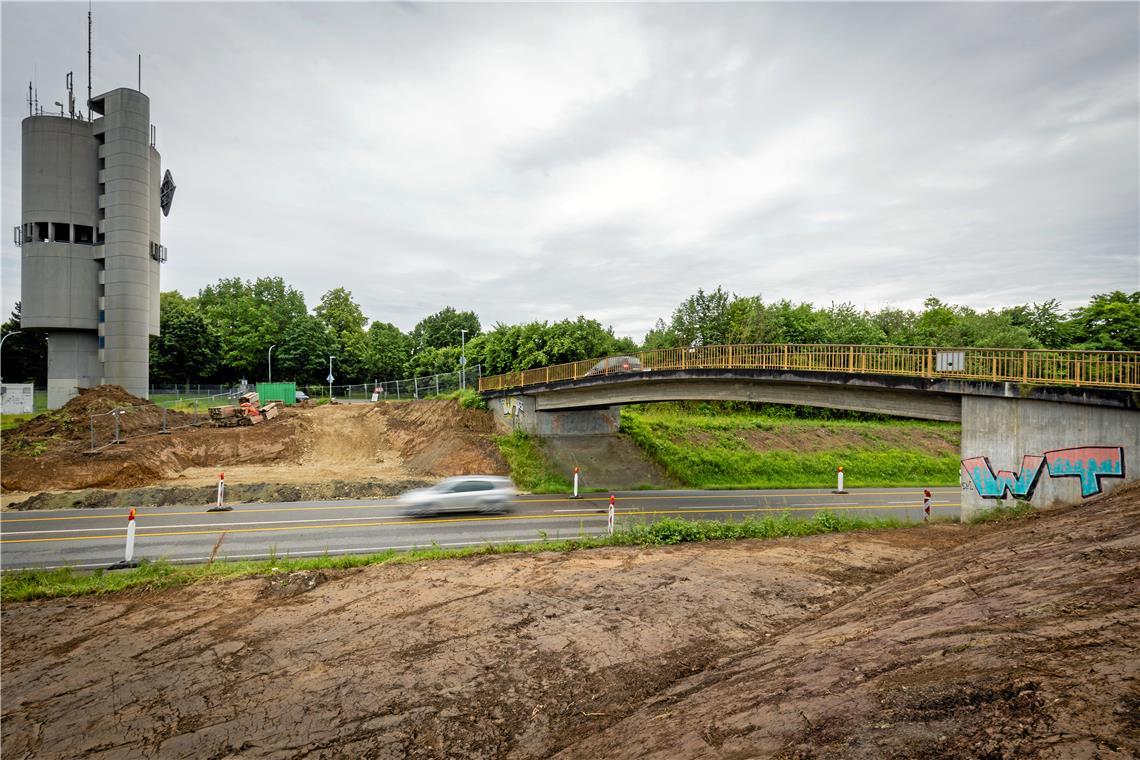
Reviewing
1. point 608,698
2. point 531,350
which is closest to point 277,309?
point 531,350

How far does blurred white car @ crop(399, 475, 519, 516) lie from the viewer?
19531mm

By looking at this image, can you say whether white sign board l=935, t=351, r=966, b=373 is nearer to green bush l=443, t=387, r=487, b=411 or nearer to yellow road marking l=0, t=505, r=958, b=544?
yellow road marking l=0, t=505, r=958, b=544

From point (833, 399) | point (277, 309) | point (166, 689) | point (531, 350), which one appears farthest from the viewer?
point (277, 309)

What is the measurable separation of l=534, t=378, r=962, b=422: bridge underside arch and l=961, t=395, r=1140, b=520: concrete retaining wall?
117 centimetres

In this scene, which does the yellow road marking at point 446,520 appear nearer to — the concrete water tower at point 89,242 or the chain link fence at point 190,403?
the chain link fence at point 190,403

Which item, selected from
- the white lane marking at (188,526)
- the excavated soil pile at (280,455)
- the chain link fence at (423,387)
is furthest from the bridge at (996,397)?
the chain link fence at (423,387)

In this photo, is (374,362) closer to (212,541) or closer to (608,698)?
(212,541)

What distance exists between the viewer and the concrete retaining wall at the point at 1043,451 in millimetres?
13547

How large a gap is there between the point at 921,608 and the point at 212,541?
57.2ft

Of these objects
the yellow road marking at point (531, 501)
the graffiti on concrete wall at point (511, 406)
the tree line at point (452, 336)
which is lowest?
the yellow road marking at point (531, 501)

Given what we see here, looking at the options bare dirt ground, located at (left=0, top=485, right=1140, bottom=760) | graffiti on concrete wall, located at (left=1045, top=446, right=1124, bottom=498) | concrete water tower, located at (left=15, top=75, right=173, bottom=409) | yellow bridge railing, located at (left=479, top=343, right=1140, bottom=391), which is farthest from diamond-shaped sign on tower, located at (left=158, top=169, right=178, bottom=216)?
graffiti on concrete wall, located at (left=1045, top=446, right=1124, bottom=498)

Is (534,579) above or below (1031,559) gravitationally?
below

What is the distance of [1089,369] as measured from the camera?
14.2 metres

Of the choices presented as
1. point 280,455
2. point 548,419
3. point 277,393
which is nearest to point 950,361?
point 548,419
